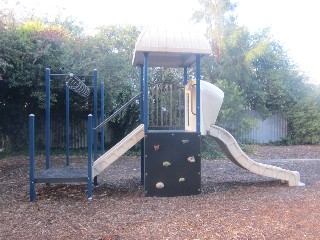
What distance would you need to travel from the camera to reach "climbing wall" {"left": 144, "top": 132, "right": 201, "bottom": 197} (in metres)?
6.44

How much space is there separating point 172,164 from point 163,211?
1345mm

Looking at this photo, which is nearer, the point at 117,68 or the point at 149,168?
the point at 149,168

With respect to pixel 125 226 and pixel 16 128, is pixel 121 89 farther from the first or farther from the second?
pixel 125 226

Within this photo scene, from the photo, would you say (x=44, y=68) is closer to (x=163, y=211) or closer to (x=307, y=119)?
(x=163, y=211)

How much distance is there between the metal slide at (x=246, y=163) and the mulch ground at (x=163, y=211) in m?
0.20

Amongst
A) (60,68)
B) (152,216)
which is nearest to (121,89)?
(60,68)

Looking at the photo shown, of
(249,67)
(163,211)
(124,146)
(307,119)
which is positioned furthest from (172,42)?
(307,119)

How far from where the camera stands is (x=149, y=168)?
21.1ft

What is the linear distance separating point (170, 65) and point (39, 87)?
20.5 ft

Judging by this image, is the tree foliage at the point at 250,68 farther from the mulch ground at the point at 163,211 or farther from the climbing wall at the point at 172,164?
the climbing wall at the point at 172,164

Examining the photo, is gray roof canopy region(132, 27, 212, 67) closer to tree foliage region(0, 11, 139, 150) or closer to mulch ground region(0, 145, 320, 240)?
mulch ground region(0, 145, 320, 240)

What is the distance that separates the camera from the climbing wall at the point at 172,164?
6441mm

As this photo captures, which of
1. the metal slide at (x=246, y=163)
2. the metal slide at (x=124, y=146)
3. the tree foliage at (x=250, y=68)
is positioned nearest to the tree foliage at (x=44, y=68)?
the tree foliage at (x=250, y=68)

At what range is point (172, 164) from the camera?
21.4ft
